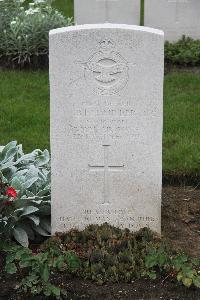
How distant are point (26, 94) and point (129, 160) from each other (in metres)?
3.92

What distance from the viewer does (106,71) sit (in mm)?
4770

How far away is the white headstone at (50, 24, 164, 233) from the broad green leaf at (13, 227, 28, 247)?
9.5 inches

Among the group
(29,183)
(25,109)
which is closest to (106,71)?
(29,183)

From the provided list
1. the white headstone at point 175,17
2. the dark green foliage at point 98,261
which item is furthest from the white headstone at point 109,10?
the dark green foliage at point 98,261

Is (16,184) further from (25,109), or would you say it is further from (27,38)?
(27,38)

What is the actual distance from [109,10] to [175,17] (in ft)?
3.25

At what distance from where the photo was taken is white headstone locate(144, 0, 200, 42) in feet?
35.3

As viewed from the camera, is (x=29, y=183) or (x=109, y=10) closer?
(x=29, y=183)

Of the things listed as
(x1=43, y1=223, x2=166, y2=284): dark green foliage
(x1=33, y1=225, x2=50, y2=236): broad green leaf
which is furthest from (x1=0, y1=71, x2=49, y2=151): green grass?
(x1=43, y1=223, x2=166, y2=284): dark green foliage

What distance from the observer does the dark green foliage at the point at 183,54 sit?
9883 mm

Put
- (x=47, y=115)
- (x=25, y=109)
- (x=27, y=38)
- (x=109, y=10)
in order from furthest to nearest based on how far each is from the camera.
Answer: (x=109, y=10) < (x=27, y=38) < (x=25, y=109) < (x=47, y=115)

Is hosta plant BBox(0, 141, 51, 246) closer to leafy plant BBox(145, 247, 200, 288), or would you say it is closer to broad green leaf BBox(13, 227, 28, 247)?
broad green leaf BBox(13, 227, 28, 247)

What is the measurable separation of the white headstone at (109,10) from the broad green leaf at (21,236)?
20.8 ft

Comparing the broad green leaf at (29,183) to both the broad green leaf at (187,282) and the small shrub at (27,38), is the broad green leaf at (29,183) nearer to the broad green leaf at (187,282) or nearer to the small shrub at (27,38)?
the broad green leaf at (187,282)
